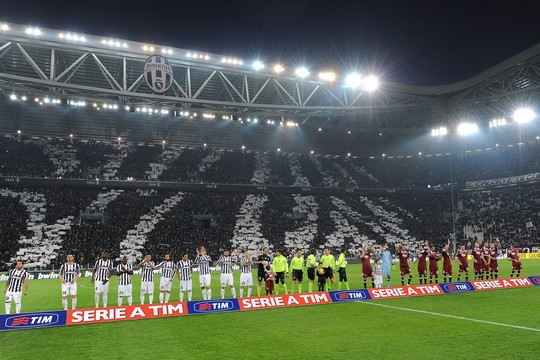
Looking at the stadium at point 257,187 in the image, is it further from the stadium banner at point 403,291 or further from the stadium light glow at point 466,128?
the stadium light glow at point 466,128

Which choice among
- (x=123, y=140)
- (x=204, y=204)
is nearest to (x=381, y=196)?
(x=204, y=204)

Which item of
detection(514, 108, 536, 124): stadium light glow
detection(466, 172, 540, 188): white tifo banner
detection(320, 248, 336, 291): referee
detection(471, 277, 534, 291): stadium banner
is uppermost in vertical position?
detection(514, 108, 536, 124): stadium light glow

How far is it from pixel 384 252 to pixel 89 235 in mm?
27408

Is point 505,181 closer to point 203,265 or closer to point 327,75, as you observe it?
point 327,75

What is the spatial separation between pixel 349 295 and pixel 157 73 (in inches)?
680

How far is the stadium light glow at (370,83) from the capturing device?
32656 mm

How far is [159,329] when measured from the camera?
11391 mm

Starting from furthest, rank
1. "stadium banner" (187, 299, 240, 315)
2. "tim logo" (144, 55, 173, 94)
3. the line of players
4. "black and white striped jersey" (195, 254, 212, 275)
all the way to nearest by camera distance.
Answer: "tim logo" (144, 55, 173, 94) → the line of players → "black and white striped jersey" (195, 254, 212, 275) → "stadium banner" (187, 299, 240, 315)

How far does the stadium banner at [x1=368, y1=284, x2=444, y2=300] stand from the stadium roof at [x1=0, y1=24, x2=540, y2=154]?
52.0 feet

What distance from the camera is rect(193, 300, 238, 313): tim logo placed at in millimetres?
13711

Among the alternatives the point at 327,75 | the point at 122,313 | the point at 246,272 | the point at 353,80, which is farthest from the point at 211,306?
the point at 353,80

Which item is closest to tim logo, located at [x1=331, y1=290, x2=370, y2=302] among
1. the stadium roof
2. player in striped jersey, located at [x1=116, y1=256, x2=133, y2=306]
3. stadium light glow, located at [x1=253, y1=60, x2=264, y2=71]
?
player in striped jersey, located at [x1=116, y1=256, x2=133, y2=306]

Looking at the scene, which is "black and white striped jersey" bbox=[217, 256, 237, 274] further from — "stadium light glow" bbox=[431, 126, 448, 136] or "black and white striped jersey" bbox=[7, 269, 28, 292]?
"stadium light glow" bbox=[431, 126, 448, 136]

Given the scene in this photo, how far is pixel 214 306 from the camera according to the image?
14.0 meters
